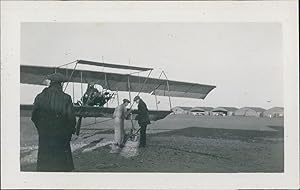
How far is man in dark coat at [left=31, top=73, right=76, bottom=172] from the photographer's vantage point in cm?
82

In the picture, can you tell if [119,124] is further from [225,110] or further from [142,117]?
[225,110]

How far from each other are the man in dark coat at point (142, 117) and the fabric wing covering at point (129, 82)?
21 mm

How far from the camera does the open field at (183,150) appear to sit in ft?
2.70

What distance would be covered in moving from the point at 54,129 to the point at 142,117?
0.16 metres

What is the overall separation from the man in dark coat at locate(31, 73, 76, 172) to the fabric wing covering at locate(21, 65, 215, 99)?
21 millimetres

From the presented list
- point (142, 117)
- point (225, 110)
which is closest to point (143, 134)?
point (142, 117)

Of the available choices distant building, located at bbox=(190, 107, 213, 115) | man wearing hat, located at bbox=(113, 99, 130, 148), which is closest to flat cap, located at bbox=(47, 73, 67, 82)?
man wearing hat, located at bbox=(113, 99, 130, 148)

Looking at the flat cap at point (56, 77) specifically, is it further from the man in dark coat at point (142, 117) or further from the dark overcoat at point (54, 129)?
the man in dark coat at point (142, 117)

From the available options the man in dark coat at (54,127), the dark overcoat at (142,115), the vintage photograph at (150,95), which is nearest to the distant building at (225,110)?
the vintage photograph at (150,95)

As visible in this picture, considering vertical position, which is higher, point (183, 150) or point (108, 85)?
point (108, 85)

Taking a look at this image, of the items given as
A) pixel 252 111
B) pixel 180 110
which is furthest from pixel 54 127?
pixel 252 111

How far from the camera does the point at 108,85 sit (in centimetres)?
84

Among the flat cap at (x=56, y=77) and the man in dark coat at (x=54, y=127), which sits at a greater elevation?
the flat cap at (x=56, y=77)

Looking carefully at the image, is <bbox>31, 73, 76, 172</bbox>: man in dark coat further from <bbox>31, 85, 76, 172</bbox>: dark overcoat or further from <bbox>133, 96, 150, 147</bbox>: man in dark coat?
<bbox>133, 96, 150, 147</bbox>: man in dark coat
